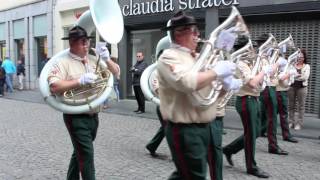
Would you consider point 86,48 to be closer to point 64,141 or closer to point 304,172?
point 304,172

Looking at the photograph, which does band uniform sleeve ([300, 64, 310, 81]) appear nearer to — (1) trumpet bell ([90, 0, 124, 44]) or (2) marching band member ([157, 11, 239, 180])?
(1) trumpet bell ([90, 0, 124, 44])

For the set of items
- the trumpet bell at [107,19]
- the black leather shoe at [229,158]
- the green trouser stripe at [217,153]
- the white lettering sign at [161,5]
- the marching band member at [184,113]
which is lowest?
the black leather shoe at [229,158]

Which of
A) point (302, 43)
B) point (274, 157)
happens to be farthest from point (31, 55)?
→ point (274, 157)

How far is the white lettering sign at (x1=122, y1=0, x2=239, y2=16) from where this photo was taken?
1402cm

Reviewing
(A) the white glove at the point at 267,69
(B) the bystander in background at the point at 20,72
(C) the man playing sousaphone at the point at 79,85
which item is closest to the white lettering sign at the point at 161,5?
(A) the white glove at the point at 267,69

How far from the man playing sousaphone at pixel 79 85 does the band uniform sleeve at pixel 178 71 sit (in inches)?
49.7

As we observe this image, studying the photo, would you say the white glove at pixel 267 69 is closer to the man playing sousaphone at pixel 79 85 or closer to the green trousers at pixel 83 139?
the man playing sousaphone at pixel 79 85

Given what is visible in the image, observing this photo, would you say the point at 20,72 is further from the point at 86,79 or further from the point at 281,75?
the point at 86,79

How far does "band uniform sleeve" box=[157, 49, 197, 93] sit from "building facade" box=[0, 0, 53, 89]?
19.2 m

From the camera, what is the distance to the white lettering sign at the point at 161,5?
14.0 metres

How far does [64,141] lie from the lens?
852 centimetres

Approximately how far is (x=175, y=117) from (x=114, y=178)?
99.5 inches

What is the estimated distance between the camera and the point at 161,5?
15.7 meters

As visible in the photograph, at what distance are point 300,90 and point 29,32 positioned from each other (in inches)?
689
